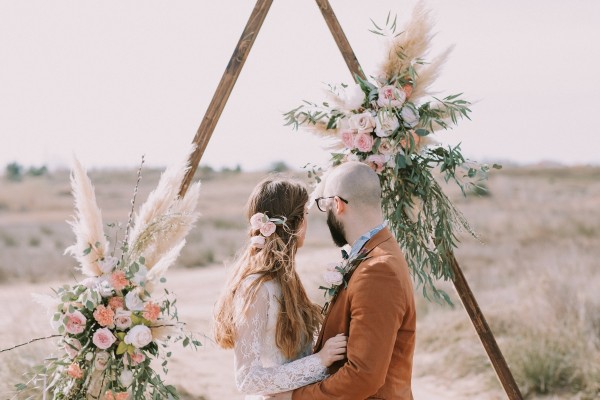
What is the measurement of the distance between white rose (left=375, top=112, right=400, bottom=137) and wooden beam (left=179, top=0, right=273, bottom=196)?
0.90 m

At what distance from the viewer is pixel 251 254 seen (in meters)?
3.59

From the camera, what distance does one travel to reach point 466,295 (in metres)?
4.77

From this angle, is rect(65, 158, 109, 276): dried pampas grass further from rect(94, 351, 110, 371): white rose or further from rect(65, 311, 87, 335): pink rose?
rect(94, 351, 110, 371): white rose

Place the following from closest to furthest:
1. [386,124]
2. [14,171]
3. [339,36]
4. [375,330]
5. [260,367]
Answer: [375,330], [260,367], [386,124], [339,36], [14,171]

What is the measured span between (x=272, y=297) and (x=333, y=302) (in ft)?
0.95

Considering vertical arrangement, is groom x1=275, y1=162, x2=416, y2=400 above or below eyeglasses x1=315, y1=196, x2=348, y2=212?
below

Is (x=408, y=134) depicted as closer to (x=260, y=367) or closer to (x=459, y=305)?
(x=260, y=367)

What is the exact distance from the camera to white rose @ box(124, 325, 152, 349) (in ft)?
11.4

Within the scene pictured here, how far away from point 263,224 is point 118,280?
0.77 metres

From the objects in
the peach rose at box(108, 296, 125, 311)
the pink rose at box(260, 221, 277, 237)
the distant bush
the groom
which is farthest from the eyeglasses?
the distant bush

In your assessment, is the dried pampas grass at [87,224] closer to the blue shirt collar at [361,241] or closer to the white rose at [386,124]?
the blue shirt collar at [361,241]

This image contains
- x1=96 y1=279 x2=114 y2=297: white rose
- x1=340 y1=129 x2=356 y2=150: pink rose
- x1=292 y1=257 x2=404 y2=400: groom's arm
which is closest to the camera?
x1=292 y1=257 x2=404 y2=400: groom's arm

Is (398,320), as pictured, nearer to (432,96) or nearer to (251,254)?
(251,254)

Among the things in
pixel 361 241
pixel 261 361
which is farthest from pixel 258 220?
pixel 261 361
